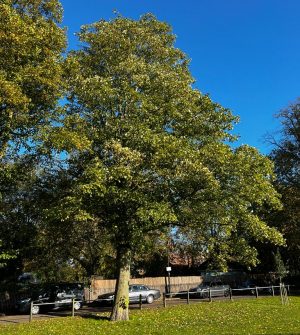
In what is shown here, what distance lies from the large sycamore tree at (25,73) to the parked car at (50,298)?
1072 cm

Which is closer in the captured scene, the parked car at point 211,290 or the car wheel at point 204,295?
the parked car at point 211,290

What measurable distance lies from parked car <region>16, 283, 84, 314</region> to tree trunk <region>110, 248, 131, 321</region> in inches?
327

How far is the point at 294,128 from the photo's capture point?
42.0 meters

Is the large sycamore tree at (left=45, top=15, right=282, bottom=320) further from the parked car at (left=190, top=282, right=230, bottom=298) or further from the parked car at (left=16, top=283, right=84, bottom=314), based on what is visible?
the parked car at (left=190, top=282, right=230, bottom=298)

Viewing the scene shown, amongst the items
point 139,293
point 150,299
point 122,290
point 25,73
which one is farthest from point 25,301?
point 25,73

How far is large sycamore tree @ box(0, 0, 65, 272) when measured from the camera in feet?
53.4

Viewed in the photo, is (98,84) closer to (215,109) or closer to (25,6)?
(25,6)

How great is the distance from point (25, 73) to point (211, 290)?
28333mm

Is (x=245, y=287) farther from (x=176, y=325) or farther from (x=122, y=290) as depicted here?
(x=176, y=325)

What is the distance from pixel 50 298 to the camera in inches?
1218

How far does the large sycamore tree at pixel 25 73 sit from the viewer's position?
16281mm

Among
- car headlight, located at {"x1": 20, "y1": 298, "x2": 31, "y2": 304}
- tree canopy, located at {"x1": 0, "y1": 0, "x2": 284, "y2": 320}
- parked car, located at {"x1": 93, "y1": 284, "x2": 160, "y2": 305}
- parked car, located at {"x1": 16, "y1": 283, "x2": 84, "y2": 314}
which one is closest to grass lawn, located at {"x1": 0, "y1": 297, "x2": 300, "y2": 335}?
tree canopy, located at {"x1": 0, "y1": 0, "x2": 284, "y2": 320}

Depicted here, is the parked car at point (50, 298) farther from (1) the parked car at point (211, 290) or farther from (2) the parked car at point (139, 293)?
(1) the parked car at point (211, 290)

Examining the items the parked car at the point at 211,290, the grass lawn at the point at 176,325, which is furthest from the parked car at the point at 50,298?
the parked car at the point at 211,290
